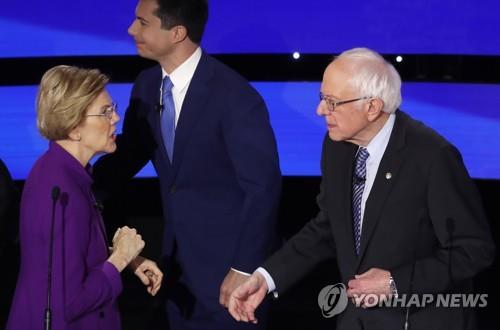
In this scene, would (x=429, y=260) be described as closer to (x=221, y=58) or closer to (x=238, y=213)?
(x=238, y=213)

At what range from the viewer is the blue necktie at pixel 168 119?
3904 mm

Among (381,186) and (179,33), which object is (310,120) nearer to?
(179,33)

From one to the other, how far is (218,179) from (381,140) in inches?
33.6

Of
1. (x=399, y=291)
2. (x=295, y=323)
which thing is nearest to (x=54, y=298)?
(x=399, y=291)

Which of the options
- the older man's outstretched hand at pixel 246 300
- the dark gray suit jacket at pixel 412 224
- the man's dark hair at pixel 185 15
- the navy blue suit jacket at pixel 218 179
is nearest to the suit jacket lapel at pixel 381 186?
the dark gray suit jacket at pixel 412 224

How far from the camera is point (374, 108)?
10.3ft

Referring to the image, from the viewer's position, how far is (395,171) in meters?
3.10

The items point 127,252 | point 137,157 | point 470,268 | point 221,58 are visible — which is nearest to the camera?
point 470,268

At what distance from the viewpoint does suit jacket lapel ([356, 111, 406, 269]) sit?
10.2 ft

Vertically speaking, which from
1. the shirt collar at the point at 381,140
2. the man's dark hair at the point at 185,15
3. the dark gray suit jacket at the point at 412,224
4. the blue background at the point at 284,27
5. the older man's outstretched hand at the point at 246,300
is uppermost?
the blue background at the point at 284,27

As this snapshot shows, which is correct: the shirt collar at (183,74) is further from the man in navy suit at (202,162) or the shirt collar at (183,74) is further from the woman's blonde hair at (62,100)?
the woman's blonde hair at (62,100)

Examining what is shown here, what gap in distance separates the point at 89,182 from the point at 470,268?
46.2 inches

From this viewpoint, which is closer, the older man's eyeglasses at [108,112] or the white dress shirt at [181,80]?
the older man's eyeglasses at [108,112]

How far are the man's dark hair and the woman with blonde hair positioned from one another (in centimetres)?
73
